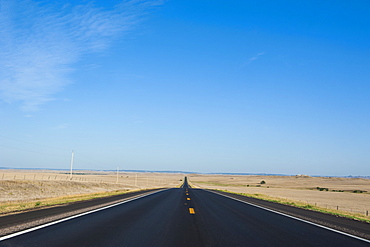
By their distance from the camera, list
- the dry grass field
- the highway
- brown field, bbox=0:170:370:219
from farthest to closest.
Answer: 1. the dry grass field
2. brown field, bbox=0:170:370:219
3. the highway

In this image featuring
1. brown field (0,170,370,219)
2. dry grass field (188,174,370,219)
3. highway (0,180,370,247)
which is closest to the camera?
highway (0,180,370,247)

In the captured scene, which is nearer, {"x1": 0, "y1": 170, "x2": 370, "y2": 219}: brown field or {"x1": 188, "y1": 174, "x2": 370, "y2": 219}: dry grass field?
{"x1": 0, "y1": 170, "x2": 370, "y2": 219}: brown field

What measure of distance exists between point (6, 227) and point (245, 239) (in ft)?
22.2

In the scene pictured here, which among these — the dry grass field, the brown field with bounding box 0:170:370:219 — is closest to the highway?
the brown field with bounding box 0:170:370:219

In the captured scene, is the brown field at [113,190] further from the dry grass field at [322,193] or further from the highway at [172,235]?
the highway at [172,235]

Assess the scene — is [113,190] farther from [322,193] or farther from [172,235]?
[172,235]

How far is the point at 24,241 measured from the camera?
714cm

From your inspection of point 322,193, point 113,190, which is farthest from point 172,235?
point 322,193

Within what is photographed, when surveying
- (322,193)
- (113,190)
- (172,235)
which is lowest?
(322,193)

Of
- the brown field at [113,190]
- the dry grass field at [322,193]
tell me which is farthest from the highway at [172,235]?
the dry grass field at [322,193]

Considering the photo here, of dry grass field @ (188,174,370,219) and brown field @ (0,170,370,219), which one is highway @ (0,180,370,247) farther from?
dry grass field @ (188,174,370,219)

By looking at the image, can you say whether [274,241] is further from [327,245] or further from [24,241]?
[24,241]

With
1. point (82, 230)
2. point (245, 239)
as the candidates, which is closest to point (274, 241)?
point (245, 239)

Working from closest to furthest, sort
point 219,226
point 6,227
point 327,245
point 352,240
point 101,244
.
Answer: point 101,244
point 327,245
point 352,240
point 6,227
point 219,226
